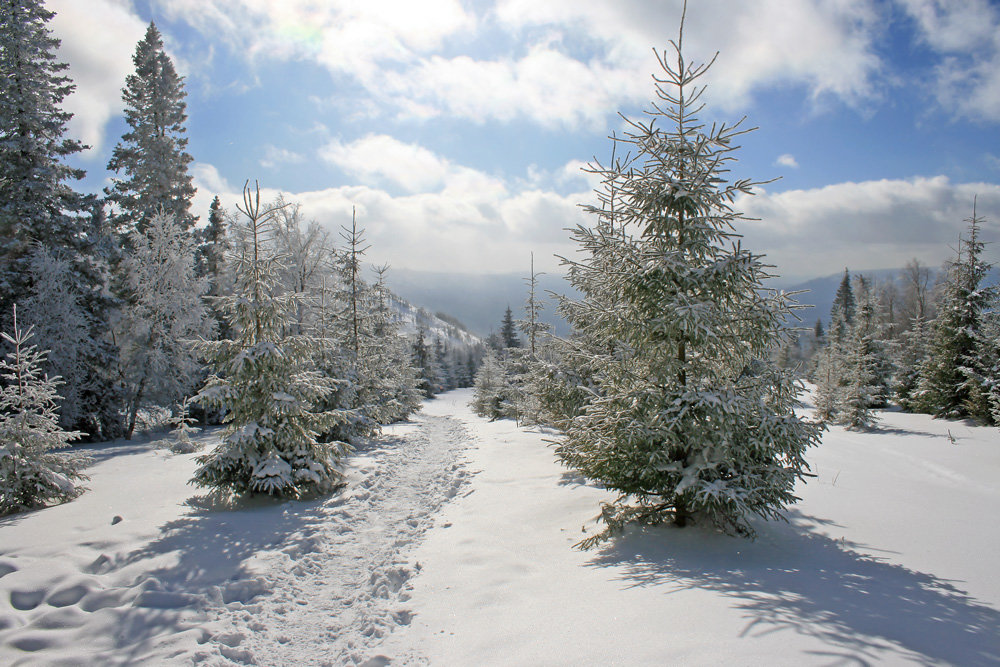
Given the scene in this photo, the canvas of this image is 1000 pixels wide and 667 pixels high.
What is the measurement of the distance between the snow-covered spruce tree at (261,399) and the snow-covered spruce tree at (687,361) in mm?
5731

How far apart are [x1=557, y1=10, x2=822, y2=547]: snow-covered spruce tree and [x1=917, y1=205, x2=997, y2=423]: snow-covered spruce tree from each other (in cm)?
2314

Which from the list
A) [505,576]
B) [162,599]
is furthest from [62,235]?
[505,576]

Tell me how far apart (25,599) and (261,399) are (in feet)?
14.4

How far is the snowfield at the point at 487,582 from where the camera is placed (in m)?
3.49

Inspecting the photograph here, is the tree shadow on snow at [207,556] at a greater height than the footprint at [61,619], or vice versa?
the footprint at [61,619]

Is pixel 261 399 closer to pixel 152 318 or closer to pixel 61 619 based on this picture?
pixel 61 619

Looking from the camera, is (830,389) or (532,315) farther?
(830,389)

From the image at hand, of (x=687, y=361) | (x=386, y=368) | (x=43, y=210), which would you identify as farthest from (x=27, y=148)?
(x=687, y=361)

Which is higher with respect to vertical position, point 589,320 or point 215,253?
point 215,253

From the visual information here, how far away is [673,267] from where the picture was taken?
6.01 m

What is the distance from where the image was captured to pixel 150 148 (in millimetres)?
24312

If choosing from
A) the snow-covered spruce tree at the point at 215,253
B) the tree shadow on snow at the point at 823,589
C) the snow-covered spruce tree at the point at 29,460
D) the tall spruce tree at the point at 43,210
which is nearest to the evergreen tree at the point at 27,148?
the tall spruce tree at the point at 43,210

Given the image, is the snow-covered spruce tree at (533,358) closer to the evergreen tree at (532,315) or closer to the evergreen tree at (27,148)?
the evergreen tree at (532,315)

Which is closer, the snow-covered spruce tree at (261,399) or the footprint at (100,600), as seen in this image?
the footprint at (100,600)
